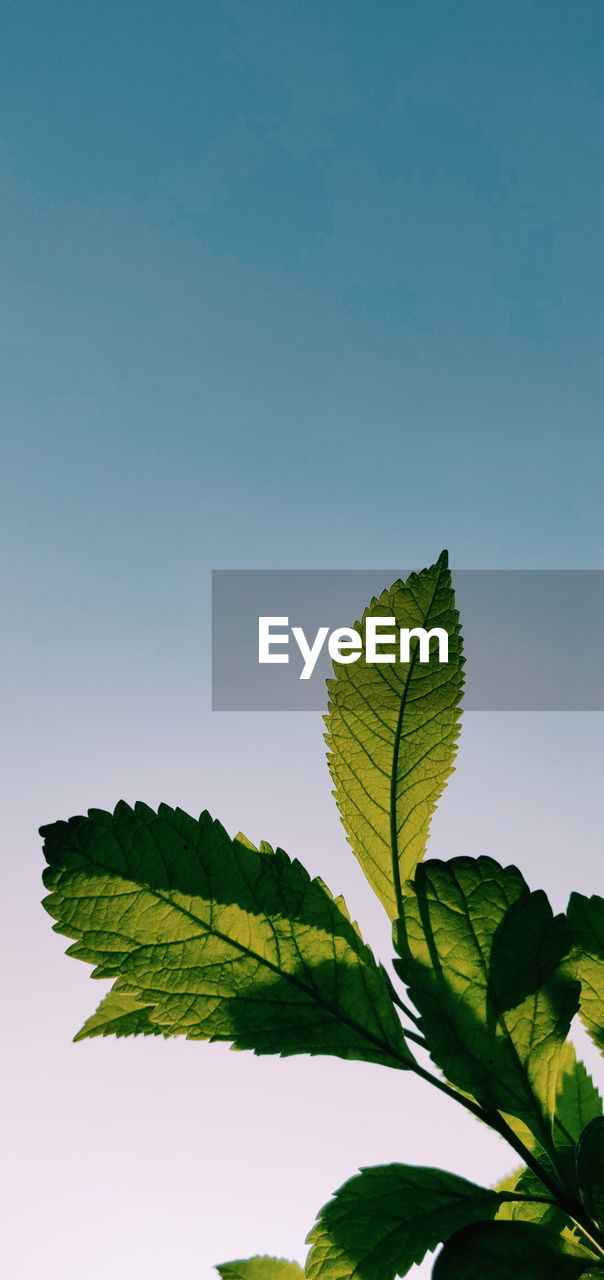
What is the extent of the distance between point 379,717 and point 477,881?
12 centimetres

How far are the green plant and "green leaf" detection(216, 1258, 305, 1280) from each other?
0.75 feet

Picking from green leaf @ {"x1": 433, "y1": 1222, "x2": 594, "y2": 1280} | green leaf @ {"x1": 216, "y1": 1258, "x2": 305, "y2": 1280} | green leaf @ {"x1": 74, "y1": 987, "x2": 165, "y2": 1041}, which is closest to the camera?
green leaf @ {"x1": 433, "y1": 1222, "x2": 594, "y2": 1280}

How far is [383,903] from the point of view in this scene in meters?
0.59

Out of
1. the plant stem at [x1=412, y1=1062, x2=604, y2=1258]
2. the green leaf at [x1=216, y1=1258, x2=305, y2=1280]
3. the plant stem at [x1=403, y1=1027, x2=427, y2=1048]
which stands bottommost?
the green leaf at [x1=216, y1=1258, x2=305, y2=1280]

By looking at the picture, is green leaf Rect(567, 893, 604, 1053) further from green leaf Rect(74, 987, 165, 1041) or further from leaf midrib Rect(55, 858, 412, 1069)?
green leaf Rect(74, 987, 165, 1041)

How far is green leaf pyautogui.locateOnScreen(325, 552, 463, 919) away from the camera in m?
0.60

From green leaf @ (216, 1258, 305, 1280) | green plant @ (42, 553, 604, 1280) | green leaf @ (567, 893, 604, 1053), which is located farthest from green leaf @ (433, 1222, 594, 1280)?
green leaf @ (216, 1258, 305, 1280)

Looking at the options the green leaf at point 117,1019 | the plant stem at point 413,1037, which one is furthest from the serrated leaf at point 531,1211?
the green leaf at point 117,1019

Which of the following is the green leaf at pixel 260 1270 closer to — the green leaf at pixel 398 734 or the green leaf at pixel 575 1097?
the green leaf at pixel 575 1097

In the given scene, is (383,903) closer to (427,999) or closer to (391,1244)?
(427,999)

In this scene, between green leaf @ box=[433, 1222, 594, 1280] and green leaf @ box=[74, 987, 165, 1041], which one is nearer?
green leaf @ box=[433, 1222, 594, 1280]

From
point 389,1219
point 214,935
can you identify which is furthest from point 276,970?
point 389,1219

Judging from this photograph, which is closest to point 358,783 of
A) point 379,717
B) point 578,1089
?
point 379,717

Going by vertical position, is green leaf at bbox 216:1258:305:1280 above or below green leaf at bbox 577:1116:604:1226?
below
